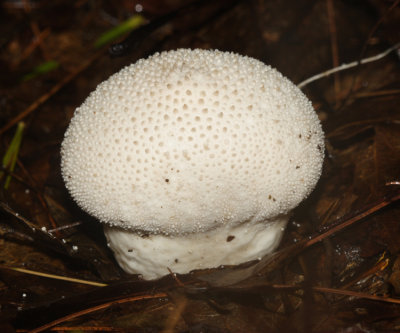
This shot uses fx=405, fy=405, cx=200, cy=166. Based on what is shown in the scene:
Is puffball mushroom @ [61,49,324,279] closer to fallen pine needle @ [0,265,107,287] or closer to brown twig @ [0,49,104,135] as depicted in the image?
fallen pine needle @ [0,265,107,287]

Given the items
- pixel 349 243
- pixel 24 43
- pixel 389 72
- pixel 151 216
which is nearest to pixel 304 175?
pixel 349 243

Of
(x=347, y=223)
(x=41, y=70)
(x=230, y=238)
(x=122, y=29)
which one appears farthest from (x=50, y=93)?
(x=347, y=223)

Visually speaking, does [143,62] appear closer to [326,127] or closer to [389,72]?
[326,127]

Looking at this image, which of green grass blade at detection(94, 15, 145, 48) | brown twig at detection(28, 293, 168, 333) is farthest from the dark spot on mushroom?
green grass blade at detection(94, 15, 145, 48)

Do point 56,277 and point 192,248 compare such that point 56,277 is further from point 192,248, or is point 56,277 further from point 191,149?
point 191,149

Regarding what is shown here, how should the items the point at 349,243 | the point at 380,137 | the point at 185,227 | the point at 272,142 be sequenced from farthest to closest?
1. the point at 380,137
2. the point at 349,243
3. the point at 185,227
4. the point at 272,142

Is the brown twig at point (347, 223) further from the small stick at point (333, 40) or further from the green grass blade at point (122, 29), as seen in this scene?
the green grass blade at point (122, 29)
